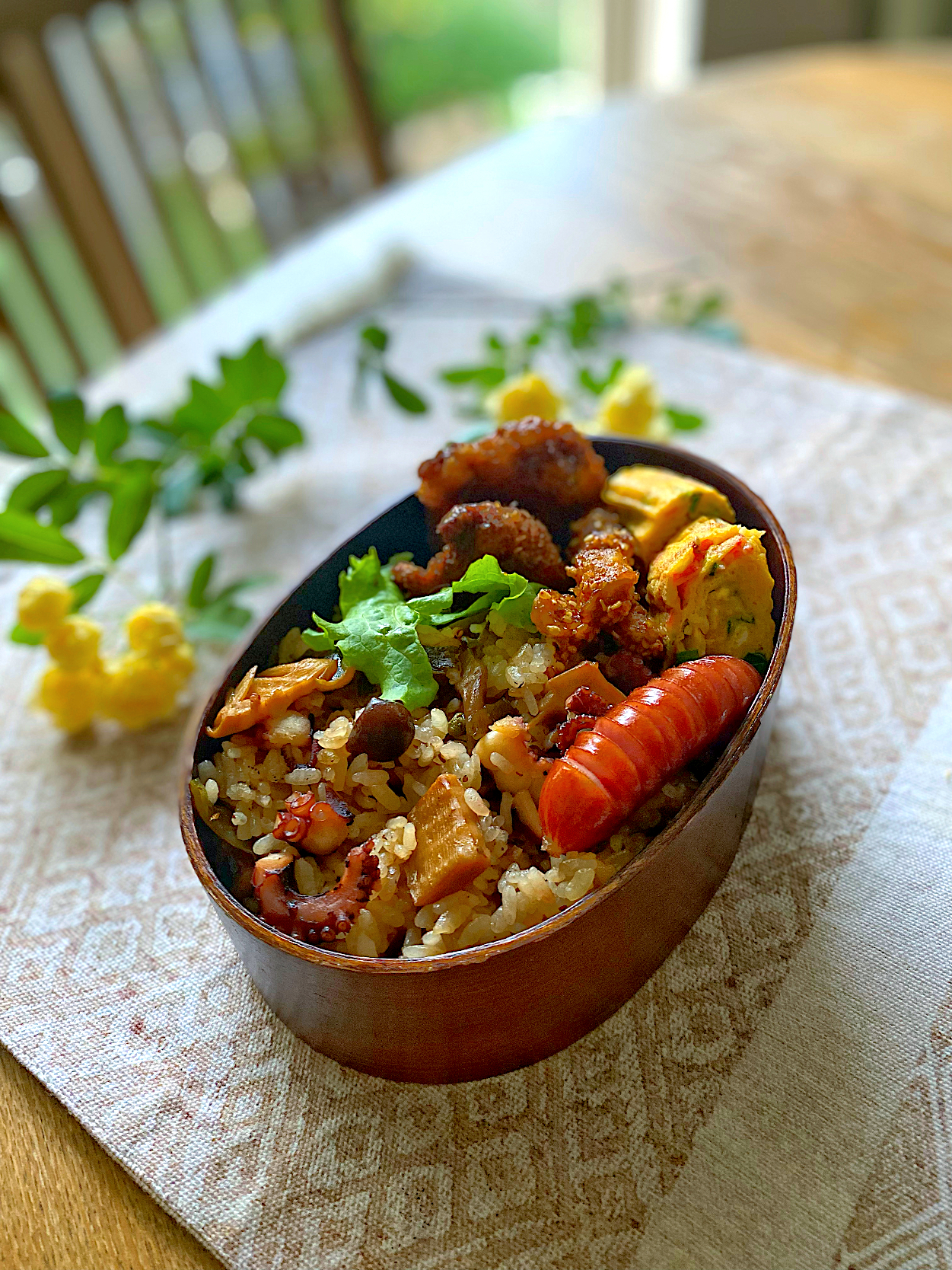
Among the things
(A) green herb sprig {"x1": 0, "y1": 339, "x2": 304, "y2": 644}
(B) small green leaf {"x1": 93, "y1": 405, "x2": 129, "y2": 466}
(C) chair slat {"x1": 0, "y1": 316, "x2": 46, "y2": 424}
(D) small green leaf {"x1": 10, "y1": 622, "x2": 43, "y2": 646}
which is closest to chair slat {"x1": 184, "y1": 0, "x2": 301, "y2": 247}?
(C) chair slat {"x1": 0, "y1": 316, "x2": 46, "y2": 424}

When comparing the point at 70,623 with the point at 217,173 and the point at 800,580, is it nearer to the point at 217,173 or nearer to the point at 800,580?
the point at 800,580

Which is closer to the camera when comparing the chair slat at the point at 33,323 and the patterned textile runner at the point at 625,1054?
the patterned textile runner at the point at 625,1054

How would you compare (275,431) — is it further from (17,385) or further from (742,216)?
(17,385)

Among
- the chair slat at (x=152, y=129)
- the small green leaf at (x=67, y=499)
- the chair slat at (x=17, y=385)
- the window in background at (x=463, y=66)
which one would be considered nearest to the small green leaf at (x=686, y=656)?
the small green leaf at (x=67, y=499)

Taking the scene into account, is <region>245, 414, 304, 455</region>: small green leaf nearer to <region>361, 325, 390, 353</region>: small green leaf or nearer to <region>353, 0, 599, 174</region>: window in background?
<region>361, 325, 390, 353</region>: small green leaf

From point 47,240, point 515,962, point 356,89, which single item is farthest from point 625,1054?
point 47,240

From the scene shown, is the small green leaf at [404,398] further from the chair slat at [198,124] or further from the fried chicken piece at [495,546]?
the chair slat at [198,124]

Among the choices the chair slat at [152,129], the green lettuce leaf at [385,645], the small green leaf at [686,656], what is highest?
the green lettuce leaf at [385,645]
